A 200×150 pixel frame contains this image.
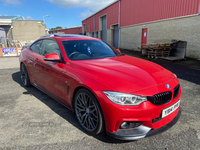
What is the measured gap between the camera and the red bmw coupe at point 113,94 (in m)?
A: 1.96

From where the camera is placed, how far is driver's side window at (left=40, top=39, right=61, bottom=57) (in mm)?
3240

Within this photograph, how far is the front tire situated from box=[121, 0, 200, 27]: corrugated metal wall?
1151cm

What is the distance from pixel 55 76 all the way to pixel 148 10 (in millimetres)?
14893

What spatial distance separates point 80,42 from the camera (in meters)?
3.41

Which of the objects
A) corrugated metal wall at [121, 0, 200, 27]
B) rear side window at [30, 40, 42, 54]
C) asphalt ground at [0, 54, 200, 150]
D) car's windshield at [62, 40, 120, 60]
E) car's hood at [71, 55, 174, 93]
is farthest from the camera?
corrugated metal wall at [121, 0, 200, 27]

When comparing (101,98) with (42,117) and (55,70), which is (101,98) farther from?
(42,117)

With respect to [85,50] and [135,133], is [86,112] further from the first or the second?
[85,50]

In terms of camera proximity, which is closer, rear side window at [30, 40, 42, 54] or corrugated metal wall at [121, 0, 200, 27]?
rear side window at [30, 40, 42, 54]

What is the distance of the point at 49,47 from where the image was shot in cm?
356

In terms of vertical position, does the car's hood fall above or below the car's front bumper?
above

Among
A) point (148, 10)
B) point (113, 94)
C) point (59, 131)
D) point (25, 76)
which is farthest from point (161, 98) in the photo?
point (148, 10)

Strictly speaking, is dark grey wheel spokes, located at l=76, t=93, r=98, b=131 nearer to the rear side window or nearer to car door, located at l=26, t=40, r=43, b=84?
car door, located at l=26, t=40, r=43, b=84

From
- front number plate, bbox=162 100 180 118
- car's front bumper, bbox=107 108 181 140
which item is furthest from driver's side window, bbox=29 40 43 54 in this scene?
front number plate, bbox=162 100 180 118

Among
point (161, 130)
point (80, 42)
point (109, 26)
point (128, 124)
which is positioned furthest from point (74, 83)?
point (109, 26)
